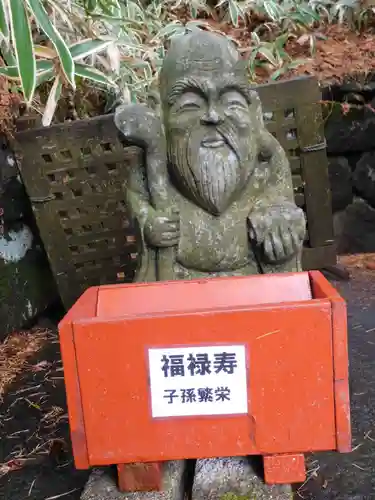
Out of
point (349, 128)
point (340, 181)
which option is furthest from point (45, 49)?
point (340, 181)

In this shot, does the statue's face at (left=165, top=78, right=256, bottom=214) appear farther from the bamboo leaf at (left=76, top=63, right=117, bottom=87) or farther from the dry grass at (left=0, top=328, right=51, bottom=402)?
the dry grass at (left=0, top=328, right=51, bottom=402)

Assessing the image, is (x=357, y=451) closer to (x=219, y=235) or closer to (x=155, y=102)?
(x=219, y=235)

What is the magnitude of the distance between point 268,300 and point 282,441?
322 mm

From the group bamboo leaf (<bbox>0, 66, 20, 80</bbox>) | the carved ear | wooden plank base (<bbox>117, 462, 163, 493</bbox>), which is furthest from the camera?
bamboo leaf (<bbox>0, 66, 20, 80</bbox>)

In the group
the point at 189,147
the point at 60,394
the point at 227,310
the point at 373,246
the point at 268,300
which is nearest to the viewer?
the point at 227,310

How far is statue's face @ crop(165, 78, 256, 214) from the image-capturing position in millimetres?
1521

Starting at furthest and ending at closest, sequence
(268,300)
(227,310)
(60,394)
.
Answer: (60,394), (268,300), (227,310)

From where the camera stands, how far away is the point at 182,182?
5.23 ft

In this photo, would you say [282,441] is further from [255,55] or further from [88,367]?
[255,55]

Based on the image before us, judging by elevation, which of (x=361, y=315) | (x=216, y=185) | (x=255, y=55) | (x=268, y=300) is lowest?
(x=361, y=315)

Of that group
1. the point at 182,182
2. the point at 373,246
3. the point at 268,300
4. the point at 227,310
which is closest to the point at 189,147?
the point at 182,182

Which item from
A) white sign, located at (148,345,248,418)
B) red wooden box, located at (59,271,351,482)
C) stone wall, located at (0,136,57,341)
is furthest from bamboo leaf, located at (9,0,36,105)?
stone wall, located at (0,136,57,341)

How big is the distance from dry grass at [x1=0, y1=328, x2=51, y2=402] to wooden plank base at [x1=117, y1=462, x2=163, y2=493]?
103 cm

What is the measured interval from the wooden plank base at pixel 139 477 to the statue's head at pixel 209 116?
27.5 inches
